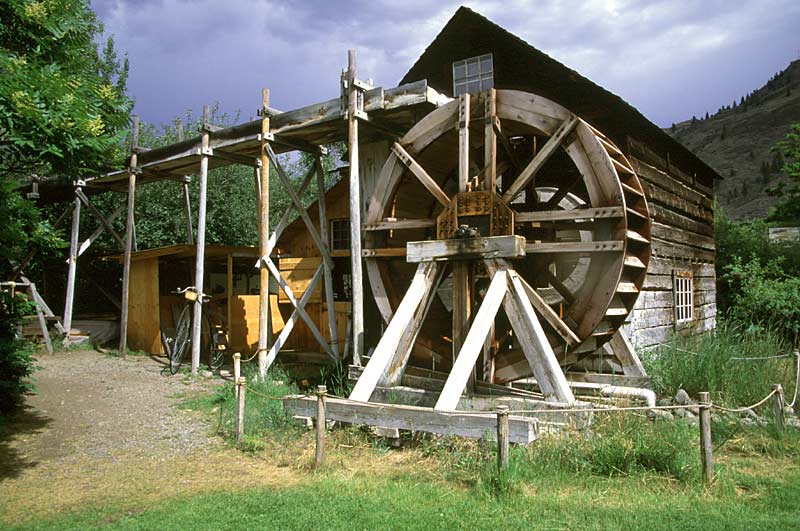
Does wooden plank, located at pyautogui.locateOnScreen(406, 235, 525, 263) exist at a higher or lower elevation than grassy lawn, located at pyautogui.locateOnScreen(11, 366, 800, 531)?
higher

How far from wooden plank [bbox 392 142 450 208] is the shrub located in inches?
188

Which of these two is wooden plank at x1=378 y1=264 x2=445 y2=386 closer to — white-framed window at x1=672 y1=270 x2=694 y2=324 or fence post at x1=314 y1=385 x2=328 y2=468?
fence post at x1=314 y1=385 x2=328 y2=468

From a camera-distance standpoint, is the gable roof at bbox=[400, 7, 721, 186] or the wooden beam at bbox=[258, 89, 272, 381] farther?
the wooden beam at bbox=[258, 89, 272, 381]

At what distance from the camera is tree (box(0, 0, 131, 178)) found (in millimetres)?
4420

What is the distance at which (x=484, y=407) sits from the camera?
5617mm

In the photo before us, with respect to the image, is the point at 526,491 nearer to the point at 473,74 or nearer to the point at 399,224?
the point at 399,224

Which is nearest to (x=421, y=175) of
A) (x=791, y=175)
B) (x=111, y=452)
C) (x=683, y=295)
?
(x=111, y=452)

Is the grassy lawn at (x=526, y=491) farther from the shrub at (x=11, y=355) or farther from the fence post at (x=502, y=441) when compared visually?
the shrub at (x=11, y=355)

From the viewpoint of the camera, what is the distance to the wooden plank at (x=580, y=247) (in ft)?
19.1

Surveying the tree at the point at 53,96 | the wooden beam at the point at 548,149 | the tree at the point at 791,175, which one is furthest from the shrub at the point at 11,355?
the tree at the point at 791,175

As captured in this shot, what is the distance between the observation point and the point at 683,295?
10078 millimetres

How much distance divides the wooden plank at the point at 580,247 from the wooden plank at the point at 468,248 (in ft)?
1.16

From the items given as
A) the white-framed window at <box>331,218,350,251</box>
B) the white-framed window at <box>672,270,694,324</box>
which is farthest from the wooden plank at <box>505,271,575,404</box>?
the white-framed window at <box>331,218,350,251</box>

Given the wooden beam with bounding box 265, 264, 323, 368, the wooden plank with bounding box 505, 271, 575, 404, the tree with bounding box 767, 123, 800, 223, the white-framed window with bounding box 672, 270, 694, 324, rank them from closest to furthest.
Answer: the wooden plank with bounding box 505, 271, 575, 404 → the wooden beam with bounding box 265, 264, 323, 368 → the white-framed window with bounding box 672, 270, 694, 324 → the tree with bounding box 767, 123, 800, 223
